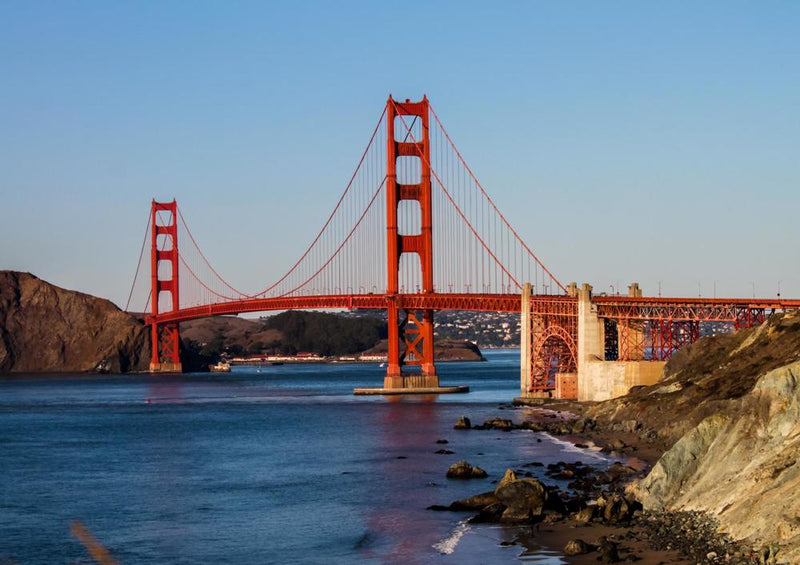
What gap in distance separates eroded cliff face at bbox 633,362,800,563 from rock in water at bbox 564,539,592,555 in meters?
3.10

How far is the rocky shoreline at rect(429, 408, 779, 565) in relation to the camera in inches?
1117

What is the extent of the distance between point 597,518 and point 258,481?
18.7 metres

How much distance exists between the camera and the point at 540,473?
44281mm

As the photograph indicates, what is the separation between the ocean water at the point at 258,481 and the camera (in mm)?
33781

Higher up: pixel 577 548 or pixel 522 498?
pixel 522 498

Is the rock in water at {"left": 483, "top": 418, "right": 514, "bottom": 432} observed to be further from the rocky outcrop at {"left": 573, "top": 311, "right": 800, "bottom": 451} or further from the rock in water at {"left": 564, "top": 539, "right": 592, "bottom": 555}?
the rock in water at {"left": 564, "top": 539, "right": 592, "bottom": 555}

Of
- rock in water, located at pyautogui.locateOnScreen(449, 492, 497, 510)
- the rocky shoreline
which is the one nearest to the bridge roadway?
the rocky shoreline

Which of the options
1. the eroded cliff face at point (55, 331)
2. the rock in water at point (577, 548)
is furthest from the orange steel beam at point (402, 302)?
the eroded cliff face at point (55, 331)

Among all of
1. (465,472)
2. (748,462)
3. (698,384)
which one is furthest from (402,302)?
(748,462)

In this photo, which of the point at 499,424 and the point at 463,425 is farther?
the point at 463,425

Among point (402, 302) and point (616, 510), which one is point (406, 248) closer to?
point (402, 302)

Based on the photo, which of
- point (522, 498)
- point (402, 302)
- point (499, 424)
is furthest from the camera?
point (402, 302)

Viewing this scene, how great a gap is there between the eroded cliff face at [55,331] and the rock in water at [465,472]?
456 feet

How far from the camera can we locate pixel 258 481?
49219mm
